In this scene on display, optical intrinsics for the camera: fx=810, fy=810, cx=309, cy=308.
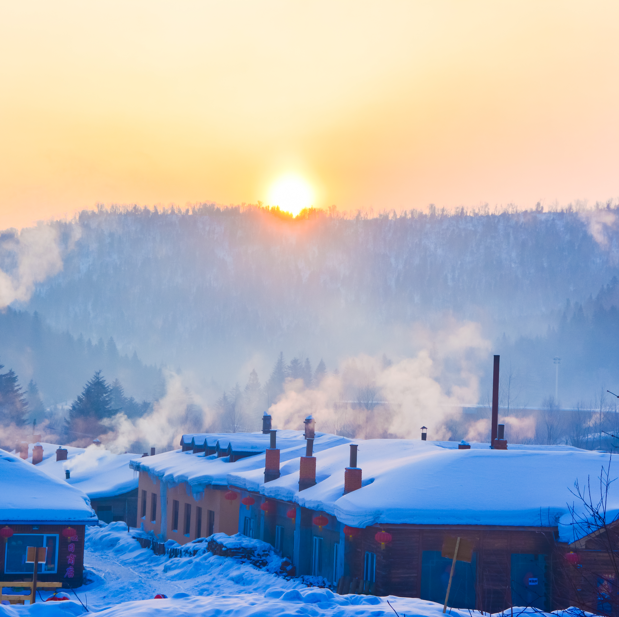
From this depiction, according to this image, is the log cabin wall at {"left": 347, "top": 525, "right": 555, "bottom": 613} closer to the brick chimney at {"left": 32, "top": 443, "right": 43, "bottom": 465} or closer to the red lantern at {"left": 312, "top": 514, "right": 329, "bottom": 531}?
the red lantern at {"left": 312, "top": 514, "right": 329, "bottom": 531}

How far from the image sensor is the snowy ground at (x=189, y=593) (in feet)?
38.3

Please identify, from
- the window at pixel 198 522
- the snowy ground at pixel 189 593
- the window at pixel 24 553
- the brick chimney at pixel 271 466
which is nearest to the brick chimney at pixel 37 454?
A: the snowy ground at pixel 189 593

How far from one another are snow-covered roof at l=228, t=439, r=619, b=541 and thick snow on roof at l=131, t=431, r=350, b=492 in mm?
6996

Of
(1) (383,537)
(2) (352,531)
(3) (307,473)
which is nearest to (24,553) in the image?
(3) (307,473)

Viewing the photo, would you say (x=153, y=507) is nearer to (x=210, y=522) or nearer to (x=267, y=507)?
(x=210, y=522)

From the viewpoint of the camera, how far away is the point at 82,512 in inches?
1032

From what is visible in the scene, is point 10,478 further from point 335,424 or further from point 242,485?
point 335,424

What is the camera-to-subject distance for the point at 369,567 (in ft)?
69.9

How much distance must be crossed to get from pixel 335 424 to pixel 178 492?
79609mm

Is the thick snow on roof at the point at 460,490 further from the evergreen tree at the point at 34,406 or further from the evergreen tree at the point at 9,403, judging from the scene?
the evergreen tree at the point at 34,406

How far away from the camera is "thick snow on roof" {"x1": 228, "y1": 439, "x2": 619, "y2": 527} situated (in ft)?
67.3

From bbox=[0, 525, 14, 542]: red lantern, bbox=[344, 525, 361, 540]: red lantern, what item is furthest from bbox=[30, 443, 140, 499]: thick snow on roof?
bbox=[344, 525, 361, 540]: red lantern

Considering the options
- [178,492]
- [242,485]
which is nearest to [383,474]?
[242,485]

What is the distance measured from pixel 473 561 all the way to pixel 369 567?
2.73m
